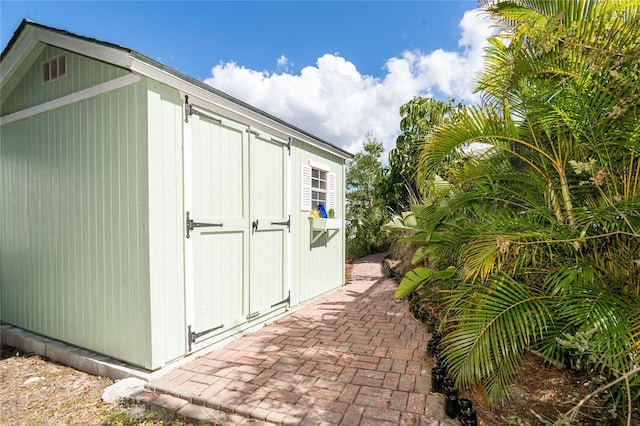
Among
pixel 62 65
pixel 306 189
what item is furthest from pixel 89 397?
pixel 306 189

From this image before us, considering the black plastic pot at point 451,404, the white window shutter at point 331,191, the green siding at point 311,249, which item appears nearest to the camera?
the black plastic pot at point 451,404

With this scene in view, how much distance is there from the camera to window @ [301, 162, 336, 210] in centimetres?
557

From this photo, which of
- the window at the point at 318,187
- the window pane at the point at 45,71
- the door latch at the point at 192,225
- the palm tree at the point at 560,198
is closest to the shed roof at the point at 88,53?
the window pane at the point at 45,71

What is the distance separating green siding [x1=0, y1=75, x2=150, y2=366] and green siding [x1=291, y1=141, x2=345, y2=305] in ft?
8.26

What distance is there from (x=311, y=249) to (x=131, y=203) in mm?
3275

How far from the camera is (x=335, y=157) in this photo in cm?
679

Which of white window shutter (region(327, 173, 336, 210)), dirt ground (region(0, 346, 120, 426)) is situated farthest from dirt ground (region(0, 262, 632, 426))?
white window shutter (region(327, 173, 336, 210))

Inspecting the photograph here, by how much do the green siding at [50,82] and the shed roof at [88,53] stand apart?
0.45 ft

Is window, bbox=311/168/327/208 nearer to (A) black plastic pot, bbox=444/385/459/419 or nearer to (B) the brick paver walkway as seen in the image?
(B) the brick paver walkway

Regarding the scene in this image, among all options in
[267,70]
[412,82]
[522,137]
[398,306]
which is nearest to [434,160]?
[522,137]

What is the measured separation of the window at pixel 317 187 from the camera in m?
5.57

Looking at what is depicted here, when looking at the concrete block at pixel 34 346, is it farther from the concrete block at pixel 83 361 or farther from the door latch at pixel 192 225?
the door latch at pixel 192 225

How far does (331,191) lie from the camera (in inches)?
259

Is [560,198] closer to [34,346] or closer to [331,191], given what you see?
[331,191]
